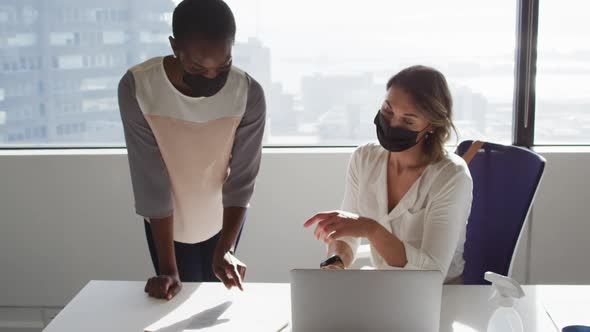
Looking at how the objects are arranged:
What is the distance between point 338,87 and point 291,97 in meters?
0.24

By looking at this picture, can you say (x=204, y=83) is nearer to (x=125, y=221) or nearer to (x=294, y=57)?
(x=294, y=57)

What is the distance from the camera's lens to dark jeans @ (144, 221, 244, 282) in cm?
202

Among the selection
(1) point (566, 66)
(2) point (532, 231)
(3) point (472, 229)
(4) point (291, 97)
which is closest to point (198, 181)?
(3) point (472, 229)

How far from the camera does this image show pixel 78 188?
3.00m

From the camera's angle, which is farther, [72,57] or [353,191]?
[72,57]

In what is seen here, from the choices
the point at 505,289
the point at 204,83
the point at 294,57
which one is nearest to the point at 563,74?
the point at 294,57

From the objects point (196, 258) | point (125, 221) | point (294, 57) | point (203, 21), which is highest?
point (203, 21)

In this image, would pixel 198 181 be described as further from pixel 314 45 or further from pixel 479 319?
pixel 314 45

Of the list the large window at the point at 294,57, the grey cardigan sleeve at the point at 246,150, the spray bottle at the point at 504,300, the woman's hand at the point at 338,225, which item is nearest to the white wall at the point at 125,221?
the large window at the point at 294,57

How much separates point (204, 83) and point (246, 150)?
259 millimetres

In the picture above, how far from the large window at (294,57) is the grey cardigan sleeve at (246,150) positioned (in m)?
1.20

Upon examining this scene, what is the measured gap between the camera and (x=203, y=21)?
5.24ft

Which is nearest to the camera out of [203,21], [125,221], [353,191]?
[203,21]

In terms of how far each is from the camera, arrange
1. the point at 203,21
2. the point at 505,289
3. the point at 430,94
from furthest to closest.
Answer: the point at 430,94, the point at 203,21, the point at 505,289
